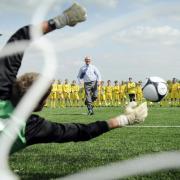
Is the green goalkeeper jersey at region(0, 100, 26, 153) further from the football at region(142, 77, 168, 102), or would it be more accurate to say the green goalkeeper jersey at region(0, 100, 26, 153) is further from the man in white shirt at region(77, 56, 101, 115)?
the man in white shirt at region(77, 56, 101, 115)

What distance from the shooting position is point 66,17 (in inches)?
121

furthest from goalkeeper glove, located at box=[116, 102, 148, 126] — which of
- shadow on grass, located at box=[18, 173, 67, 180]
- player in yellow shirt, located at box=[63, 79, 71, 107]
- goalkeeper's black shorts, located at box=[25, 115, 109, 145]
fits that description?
player in yellow shirt, located at box=[63, 79, 71, 107]

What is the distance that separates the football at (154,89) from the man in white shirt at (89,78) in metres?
8.53

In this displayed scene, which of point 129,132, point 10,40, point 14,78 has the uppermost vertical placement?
point 10,40

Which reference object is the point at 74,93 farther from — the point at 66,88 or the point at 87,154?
the point at 87,154

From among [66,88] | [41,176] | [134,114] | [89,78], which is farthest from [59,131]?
[66,88]

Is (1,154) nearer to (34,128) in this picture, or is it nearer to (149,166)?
(149,166)

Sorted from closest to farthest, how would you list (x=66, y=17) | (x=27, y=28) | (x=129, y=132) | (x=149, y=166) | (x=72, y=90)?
(x=149, y=166), (x=66, y=17), (x=27, y=28), (x=129, y=132), (x=72, y=90)

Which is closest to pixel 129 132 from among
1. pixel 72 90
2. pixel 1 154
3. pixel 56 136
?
pixel 56 136

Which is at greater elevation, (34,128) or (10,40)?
(10,40)

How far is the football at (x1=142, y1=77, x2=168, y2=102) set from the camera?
8117mm

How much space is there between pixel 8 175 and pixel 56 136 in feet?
5.18

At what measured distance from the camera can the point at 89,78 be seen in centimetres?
1703

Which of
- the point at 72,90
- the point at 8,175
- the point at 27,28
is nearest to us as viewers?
the point at 8,175
